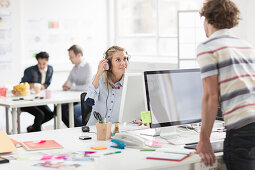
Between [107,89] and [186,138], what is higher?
[107,89]

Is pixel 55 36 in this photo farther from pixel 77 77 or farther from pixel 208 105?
pixel 208 105

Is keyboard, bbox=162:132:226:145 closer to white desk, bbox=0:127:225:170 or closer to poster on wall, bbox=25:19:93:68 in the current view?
white desk, bbox=0:127:225:170

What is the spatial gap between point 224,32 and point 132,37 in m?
5.62

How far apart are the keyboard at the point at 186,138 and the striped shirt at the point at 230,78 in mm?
491

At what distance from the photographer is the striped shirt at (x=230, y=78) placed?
1.96 meters

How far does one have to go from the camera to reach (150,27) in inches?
289

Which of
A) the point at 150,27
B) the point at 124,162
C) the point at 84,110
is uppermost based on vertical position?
the point at 150,27

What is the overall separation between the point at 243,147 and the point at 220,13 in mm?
661

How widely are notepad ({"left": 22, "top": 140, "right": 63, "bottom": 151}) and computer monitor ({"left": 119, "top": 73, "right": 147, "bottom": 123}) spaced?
56cm

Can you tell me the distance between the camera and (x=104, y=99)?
312cm

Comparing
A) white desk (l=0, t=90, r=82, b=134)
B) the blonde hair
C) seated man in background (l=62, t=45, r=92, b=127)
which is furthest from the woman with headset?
seated man in background (l=62, t=45, r=92, b=127)

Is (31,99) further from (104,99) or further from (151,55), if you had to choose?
(151,55)

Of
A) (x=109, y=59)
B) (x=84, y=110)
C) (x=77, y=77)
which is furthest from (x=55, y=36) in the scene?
(x=109, y=59)

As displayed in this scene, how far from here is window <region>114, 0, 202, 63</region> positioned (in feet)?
22.9
